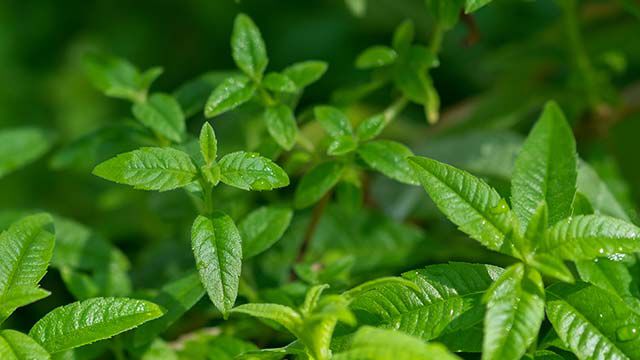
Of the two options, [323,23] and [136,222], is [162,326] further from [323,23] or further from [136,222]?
[323,23]

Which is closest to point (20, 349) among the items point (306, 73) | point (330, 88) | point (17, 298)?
point (17, 298)

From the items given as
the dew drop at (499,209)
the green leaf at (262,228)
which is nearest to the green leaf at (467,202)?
the dew drop at (499,209)

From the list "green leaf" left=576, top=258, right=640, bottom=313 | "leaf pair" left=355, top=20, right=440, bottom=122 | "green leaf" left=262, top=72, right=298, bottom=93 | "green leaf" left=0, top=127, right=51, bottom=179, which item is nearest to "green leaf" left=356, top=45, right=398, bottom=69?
"leaf pair" left=355, top=20, right=440, bottom=122

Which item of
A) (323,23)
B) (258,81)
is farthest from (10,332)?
(323,23)

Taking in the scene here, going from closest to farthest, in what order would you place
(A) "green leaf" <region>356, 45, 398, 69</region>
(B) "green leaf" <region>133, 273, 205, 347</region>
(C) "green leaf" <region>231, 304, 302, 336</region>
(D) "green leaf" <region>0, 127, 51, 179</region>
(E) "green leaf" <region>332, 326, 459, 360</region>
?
1. (E) "green leaf" <region>332, 326, 459, 360</region>
2. (C) "green leaf" <region>231, 304, 302, 336</region>
3. (B) "green leaf" <region>133, 273, 205, 347</region>
4. (A) "green leaf" <region>356, 45, 398, 69</region>
5. (D) "green leaf" <region>0, 127, 51, 179</region>

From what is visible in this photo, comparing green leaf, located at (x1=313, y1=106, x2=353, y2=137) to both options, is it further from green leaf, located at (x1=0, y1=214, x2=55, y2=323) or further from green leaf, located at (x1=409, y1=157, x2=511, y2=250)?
green leaf, located at (x1=0, y1=214, x2=55, y2=323)

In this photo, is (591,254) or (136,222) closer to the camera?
(591,254)

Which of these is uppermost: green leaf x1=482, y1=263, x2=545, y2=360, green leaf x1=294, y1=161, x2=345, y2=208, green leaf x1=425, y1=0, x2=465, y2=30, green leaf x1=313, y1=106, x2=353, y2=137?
green leaf x1=425, y1=0, x2=465, y2=30
